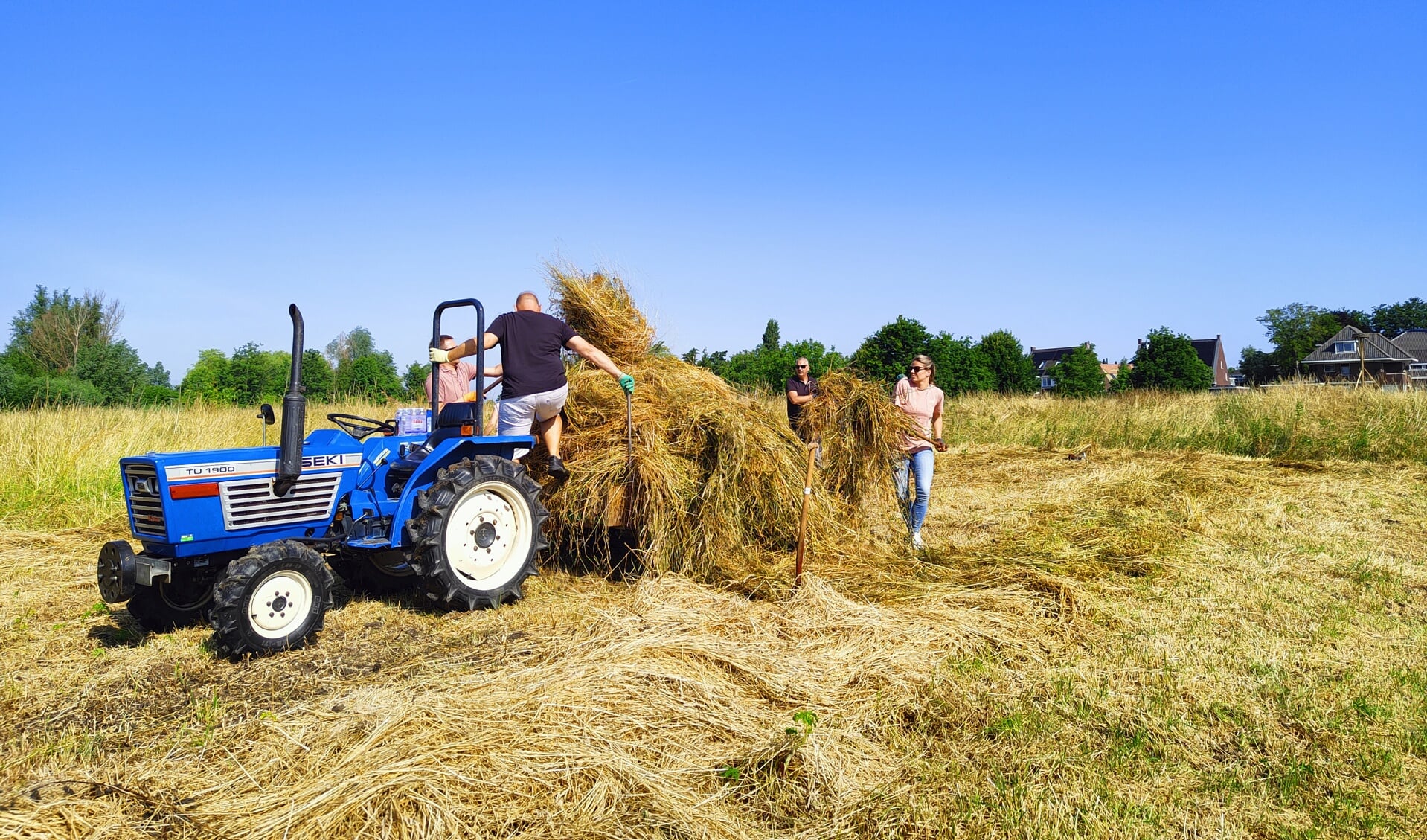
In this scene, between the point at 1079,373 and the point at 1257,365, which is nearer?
the point at 1079,373

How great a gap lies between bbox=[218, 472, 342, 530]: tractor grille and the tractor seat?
15.0 inches

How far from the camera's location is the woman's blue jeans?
23.0 feet

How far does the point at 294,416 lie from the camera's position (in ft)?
14.0

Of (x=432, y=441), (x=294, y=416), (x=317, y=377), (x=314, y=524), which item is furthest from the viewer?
(x=317, y=377)

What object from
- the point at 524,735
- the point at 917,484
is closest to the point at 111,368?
the point at 917,484

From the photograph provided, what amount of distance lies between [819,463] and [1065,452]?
9271 mm

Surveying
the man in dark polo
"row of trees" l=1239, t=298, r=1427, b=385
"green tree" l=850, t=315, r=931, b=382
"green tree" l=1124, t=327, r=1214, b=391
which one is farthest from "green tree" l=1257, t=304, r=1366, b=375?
the man in dark polo

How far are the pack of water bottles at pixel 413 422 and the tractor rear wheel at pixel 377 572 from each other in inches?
30.8

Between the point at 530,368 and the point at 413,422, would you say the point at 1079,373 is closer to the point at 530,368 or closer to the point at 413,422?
the point at 530,368

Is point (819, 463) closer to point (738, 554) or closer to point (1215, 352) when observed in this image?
point (738, 554)

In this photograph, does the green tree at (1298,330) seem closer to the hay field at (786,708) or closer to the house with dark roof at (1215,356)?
the house with dark roof at (1215,356)

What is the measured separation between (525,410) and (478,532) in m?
0.95

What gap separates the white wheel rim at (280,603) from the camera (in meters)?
4.33

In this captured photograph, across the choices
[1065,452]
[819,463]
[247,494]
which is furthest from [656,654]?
[1065,452]
